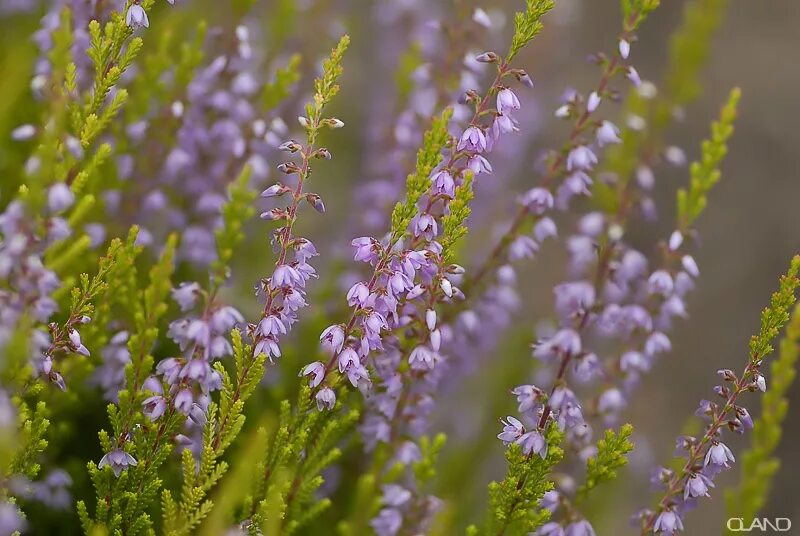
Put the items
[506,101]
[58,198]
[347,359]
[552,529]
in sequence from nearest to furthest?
[58,198], [347,359], [506,101], [552,529]

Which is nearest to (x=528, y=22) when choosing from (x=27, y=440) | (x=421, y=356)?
(x=421, y=356)

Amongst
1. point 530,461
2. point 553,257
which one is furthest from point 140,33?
point 553,257

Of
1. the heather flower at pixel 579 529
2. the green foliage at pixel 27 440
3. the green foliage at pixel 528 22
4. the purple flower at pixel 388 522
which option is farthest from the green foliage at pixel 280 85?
the heather flower at pixel 579 529

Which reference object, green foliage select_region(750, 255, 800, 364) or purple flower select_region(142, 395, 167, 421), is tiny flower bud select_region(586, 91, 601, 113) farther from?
purple flower select_region(142, 395, 167, 421)

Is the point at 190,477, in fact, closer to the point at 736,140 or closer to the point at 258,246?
the point at 258,246

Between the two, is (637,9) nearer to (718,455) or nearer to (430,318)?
(430,318)

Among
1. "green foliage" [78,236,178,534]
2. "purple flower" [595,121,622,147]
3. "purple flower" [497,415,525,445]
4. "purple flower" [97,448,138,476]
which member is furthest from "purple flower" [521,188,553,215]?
"purple flower" [97,448,138,476]
